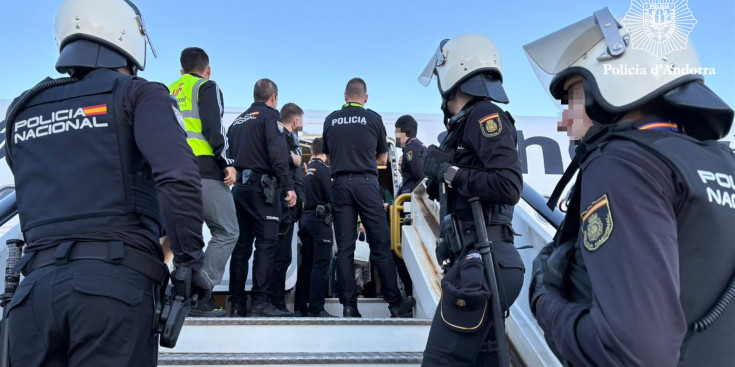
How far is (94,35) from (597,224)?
6.60 ft

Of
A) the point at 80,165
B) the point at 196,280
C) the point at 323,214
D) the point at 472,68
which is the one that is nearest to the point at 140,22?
the point at 80,165

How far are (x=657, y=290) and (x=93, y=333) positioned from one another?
1.63 meters

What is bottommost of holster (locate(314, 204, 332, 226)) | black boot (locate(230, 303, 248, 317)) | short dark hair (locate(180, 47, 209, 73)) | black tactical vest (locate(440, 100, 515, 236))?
black boot (locate(230, 303, 248, 317))

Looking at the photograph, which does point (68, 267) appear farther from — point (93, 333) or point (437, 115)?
point (437, 115)

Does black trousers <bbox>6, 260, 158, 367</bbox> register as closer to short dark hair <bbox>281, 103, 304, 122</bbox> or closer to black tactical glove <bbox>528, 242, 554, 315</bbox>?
black tactical glove <bbox>528, 242, 554, 315</bbox>

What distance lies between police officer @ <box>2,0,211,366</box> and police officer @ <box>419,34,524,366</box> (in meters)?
1.01

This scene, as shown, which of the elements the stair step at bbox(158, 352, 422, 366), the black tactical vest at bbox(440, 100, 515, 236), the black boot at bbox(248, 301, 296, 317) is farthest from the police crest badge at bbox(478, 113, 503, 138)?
the black boot at bbox(248, 301, 296, 317)

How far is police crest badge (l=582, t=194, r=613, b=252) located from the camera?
3.67 ft

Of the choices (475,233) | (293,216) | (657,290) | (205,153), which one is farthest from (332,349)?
(657,290)

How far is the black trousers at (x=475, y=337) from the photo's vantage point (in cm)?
215

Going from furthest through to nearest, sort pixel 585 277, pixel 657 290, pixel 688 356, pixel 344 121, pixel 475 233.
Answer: pixel 344 121
pixel 475 233
pixel 585 277
pixel 688 356
pixel 657 290

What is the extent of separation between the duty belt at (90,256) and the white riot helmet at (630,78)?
1.53 meters

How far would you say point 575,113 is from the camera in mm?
1490

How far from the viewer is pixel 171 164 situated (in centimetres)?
190
